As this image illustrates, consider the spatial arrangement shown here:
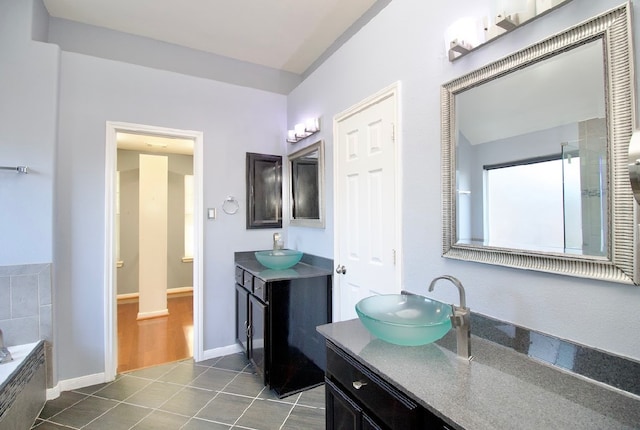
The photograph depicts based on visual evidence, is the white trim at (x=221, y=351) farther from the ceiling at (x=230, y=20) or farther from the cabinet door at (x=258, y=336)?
the ceiling at (x=230, y=20)

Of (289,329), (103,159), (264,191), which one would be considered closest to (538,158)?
(289,329)

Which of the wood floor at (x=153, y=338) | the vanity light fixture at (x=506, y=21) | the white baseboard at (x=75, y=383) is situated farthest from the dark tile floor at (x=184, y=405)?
the vanity light fixture at (x=506, y=21)

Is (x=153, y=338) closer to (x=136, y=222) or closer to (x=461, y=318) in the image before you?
(x=136, y=222)

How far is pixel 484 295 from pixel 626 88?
2.86ft

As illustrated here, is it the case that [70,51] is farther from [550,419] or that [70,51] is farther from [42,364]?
[550,419]

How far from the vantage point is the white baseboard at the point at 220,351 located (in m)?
2.97

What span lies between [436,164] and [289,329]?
1627 millimetres

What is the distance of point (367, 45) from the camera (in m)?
2.09

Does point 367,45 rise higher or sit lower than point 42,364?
higher

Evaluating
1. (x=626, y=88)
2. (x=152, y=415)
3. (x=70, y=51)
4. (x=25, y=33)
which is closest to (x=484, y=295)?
(x=626, y=88)

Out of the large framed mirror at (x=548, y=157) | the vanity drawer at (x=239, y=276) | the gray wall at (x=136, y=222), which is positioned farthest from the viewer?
the gray wall at (x=136, y=222)

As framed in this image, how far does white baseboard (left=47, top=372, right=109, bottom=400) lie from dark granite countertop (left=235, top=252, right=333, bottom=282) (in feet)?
4.72

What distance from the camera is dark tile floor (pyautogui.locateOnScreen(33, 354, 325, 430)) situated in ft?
6.68

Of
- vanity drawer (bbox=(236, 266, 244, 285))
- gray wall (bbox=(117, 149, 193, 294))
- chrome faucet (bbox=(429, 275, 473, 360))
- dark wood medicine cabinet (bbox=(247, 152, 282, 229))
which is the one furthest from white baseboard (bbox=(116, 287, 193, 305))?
chrome faucet (bbox=(429, 275, 473, 360))
